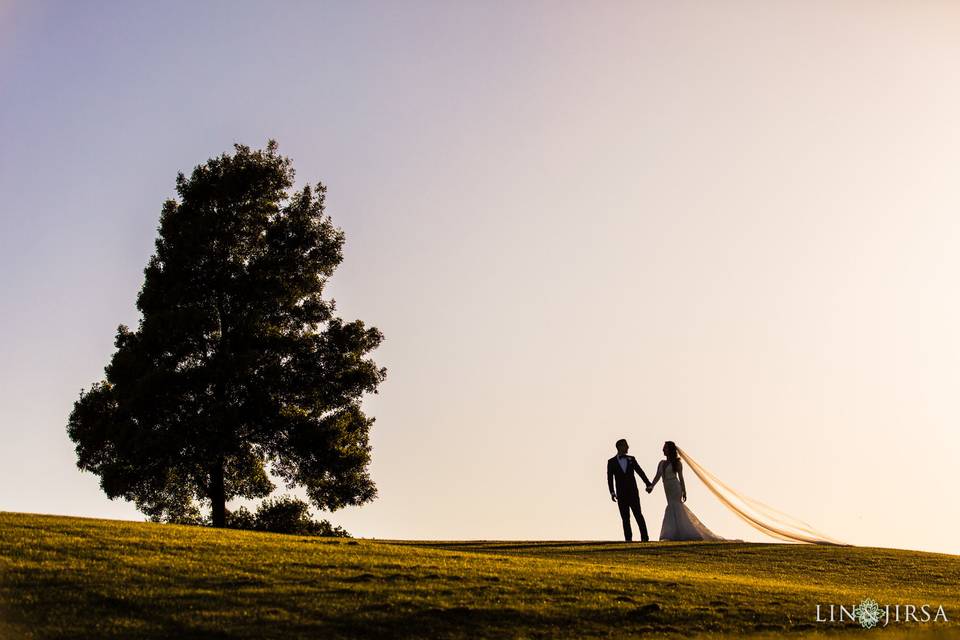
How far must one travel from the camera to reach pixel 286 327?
49.2 metres

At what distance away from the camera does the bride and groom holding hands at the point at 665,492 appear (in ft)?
137

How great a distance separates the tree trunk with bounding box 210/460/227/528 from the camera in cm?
4725

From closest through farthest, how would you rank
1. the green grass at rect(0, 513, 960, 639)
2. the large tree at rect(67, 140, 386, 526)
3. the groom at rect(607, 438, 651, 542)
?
1. the green grass at rect(0, 513, 960, 639)
2. the groom at rect(607, 438, 651, 542)
3. the large tree at rect(67, 140, 386, 526)

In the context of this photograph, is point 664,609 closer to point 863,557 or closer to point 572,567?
point 572,567

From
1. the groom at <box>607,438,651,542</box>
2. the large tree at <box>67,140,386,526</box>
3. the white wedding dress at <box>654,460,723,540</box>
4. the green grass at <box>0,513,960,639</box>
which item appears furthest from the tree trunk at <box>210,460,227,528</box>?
the white wedding dress at <box>654,460,723,540</box>

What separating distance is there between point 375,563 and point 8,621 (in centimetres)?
898

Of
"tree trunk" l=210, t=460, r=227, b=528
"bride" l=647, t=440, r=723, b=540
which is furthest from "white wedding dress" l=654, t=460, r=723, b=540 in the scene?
"tree trunk" l=210, t=460, r=227, b=528

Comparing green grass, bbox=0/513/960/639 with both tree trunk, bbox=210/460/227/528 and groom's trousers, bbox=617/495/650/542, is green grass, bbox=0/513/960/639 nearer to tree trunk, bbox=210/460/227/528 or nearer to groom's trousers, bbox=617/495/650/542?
groom's trousers, bbox=617/495/650/542

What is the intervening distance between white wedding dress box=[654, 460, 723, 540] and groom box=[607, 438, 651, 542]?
2.49 ft

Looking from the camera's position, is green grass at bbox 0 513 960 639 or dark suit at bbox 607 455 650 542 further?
dark suit at bbox 607 455 650 542

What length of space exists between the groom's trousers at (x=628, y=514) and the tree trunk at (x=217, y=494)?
656 inches

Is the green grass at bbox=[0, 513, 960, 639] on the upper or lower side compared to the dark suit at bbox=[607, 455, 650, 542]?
lower

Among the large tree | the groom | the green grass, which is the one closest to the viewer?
the green grass

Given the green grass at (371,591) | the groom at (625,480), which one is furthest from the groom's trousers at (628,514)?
the green grass at (371,591)
